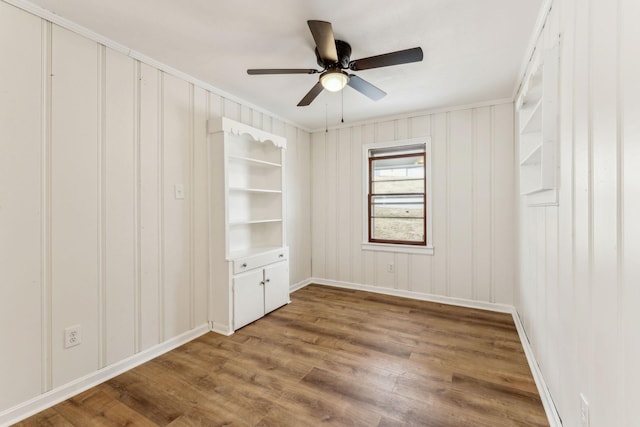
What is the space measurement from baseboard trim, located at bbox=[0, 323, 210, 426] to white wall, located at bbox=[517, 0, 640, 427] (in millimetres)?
2747

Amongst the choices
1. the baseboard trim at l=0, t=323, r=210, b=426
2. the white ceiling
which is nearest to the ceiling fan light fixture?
the white ceiling

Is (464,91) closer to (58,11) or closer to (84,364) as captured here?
(58,11)

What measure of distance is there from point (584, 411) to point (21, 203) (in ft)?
9.98

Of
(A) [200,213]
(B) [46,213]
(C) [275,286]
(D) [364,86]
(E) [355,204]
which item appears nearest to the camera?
(B) [46,213]

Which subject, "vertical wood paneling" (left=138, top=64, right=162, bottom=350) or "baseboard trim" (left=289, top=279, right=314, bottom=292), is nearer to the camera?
"vertical wood paneling" (left=138, top=64, right=162, bottom=350)

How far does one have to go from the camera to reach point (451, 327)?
282 centimetres

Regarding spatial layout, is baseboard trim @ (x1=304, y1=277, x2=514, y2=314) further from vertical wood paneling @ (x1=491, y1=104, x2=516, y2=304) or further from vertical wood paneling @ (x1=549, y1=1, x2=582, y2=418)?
vertical wood paneling @ (x1=549, y1=1, x2=582, y2=418)

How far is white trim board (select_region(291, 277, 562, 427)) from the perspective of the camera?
1.64 metres

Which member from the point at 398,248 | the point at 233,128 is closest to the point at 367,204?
the point at 398,248

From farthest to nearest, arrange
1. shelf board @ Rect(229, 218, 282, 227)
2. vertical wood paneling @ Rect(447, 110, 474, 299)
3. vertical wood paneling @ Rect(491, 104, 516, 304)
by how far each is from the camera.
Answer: vertical wood paneling @ Rect(447, 110, 474, 299) → vertical wood paneling @ Rect(491, 104, 516, 304) → shelf board @ Rect(229, 218, 282, 227)

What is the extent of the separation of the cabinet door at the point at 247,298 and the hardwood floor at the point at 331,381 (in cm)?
11

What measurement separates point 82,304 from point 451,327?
10.3 ft

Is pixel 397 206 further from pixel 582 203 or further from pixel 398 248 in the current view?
pixel 582 203

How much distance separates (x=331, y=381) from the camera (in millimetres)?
1977
